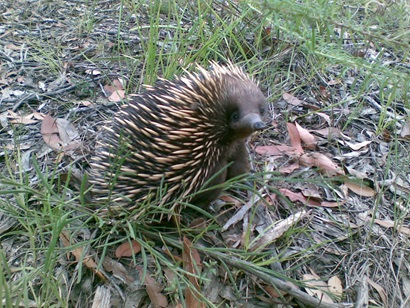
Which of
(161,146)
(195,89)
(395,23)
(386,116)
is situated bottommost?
(386,116)

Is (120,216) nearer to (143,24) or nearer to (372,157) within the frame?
(372,157)

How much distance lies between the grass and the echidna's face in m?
0.33

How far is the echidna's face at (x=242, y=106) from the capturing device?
2.20 metres

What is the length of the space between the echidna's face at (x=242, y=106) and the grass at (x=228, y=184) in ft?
1.08

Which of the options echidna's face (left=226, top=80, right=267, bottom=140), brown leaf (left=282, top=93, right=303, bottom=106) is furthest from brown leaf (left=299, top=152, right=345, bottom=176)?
echidna's face (left=226, top=80, right=267, bottom=140)

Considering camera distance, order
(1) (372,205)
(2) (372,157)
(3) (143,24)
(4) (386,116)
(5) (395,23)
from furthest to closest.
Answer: (3) (143,24) → (4) (386,116) → (2) (372,157) → (1) (372,205) → (5) (395,23)

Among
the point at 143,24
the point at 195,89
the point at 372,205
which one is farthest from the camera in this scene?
the point at 143,24

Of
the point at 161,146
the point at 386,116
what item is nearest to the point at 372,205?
the point at 386,116

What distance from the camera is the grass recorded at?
1960 millimetres

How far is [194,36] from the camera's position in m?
3.37

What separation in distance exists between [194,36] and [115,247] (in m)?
1.77

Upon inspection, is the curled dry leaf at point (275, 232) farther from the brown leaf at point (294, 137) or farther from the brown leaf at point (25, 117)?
the brown leaf at point (25, 117)

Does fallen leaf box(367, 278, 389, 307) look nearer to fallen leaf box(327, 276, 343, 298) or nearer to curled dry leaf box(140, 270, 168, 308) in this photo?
fallen leaf box(327, 276, 343, 298)

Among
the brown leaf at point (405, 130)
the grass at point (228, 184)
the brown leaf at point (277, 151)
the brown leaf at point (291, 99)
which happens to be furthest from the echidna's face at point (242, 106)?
the brown leaf at point (405, 130)
